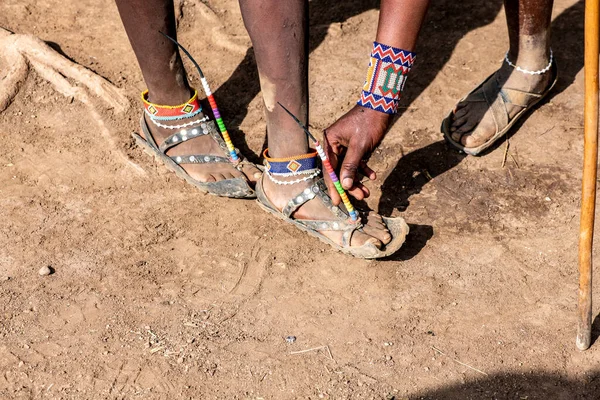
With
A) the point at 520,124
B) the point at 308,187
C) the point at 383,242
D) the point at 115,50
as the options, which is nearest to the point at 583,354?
the point at 383,242

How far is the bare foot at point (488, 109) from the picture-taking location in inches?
131

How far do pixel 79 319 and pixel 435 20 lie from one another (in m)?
2.65

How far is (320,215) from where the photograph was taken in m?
2.86

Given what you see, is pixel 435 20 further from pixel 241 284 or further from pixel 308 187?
pixel 241 284

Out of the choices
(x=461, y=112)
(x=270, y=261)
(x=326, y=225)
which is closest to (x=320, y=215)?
(x=326, y=225)

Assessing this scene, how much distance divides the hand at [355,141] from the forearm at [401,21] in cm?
27

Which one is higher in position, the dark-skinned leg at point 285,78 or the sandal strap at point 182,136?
the dark-skinned leg at point 285,78

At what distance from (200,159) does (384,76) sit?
91 centimetres

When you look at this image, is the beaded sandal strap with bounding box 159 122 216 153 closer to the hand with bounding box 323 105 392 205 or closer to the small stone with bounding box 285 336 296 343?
the hand with bounding box 323 105 392 205

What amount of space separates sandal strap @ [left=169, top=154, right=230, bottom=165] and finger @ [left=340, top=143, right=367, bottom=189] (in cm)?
70

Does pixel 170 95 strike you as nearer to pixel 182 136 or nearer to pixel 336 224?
pixel 182 136

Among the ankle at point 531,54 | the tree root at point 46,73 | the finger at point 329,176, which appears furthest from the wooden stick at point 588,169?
the tree root at point 46,73

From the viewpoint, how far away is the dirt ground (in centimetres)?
242

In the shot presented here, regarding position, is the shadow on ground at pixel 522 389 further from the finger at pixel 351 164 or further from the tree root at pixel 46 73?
the tree root at pixel 46 73
